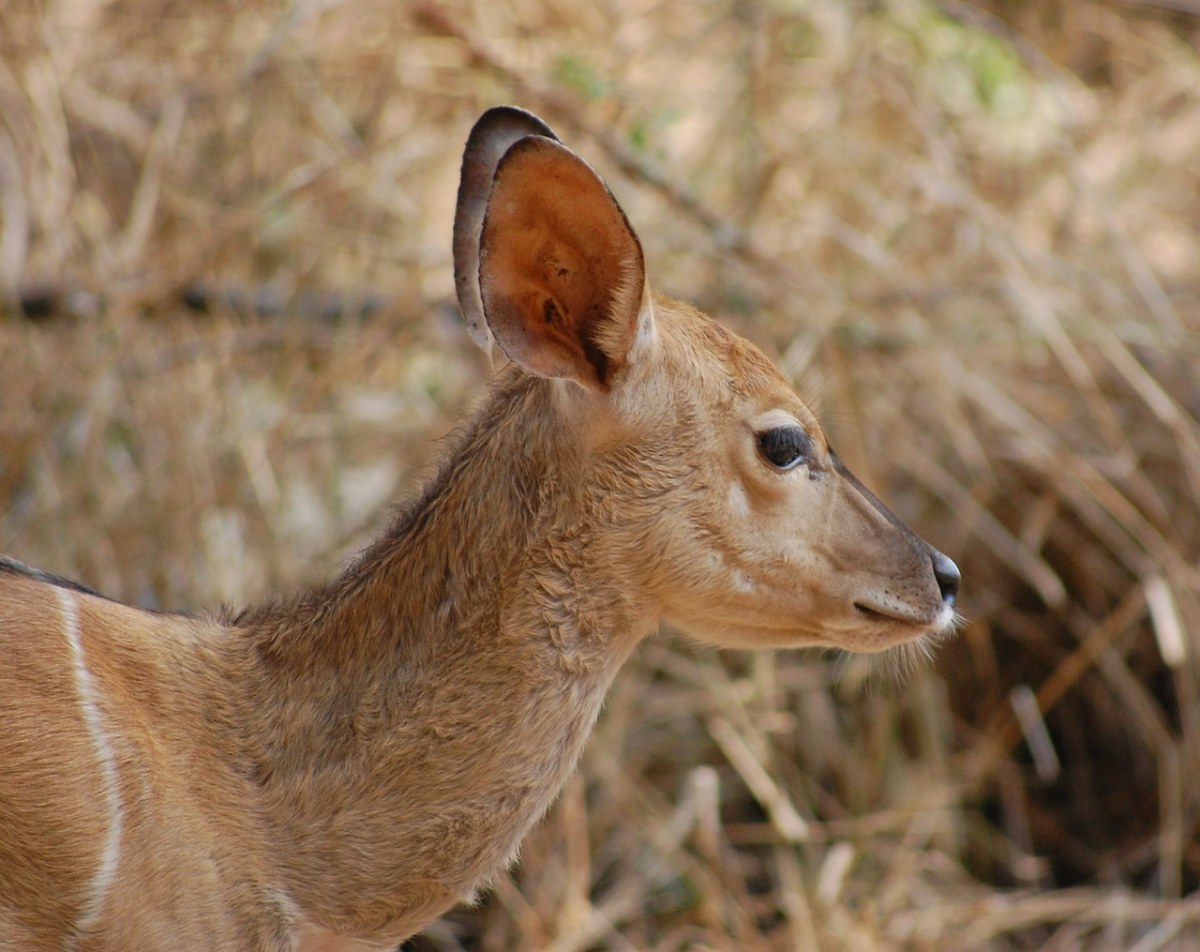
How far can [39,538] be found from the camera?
14.3 feet

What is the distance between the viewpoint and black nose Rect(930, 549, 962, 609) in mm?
2646

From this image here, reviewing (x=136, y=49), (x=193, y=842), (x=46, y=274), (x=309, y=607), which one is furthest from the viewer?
(x=136, y=49)

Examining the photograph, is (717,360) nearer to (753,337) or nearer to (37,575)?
(37,575)

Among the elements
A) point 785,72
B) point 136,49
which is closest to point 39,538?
point 136,49

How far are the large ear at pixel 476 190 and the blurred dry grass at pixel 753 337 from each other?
5.45 feet

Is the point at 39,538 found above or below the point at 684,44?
below

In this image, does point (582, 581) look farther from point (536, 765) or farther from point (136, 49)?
point (136, 49)

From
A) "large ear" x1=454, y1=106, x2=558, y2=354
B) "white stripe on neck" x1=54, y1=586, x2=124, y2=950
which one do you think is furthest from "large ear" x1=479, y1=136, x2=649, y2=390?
"white stripe on neck" x1=54, y1=586, x2=124, y2=950

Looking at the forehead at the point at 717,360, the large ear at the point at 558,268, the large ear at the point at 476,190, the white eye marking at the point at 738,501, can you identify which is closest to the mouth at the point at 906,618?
the white eye marking at the point at 738,501

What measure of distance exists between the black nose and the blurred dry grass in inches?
75.2

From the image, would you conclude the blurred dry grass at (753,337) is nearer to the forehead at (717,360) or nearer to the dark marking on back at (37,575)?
the dark marking on back at (37,575)

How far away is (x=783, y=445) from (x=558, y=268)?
0.46 meters

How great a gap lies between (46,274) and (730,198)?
2249mm

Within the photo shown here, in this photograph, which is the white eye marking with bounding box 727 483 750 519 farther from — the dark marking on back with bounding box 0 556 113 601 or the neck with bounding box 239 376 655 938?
the dark marking on back with bounding box 0 556 113 601
